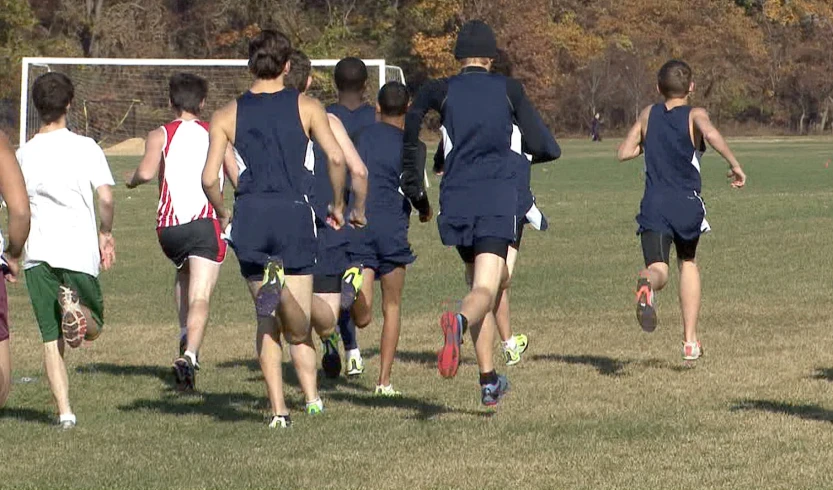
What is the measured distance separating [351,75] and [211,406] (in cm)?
200

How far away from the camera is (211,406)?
30.2ft

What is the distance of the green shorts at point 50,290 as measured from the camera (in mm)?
8250

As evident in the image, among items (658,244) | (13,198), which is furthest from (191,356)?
(13,198)

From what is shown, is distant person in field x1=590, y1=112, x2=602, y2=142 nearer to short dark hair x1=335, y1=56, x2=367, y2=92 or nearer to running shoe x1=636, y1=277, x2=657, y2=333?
running shoe x1=636, y1=277, x2=657, y2=333

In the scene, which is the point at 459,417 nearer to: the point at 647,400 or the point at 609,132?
the point at 647,400

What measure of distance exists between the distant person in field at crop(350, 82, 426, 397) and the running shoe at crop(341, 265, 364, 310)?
0.20 meters

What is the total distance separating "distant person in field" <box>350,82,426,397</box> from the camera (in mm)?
9516

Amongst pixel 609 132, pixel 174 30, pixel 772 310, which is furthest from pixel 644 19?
pixel 772 310

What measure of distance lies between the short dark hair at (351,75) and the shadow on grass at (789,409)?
2.74 m

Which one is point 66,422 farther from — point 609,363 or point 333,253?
point 609,363

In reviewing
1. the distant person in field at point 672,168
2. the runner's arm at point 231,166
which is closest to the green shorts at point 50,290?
the runner's arm at point 231,166

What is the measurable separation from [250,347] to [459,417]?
152 inches

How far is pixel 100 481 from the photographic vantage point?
6898 millimetres

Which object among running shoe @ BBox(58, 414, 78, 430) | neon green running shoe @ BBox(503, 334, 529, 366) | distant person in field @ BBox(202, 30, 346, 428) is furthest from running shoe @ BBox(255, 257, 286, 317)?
neon green running shoe @ BBox(503, 334, 529, 366)
